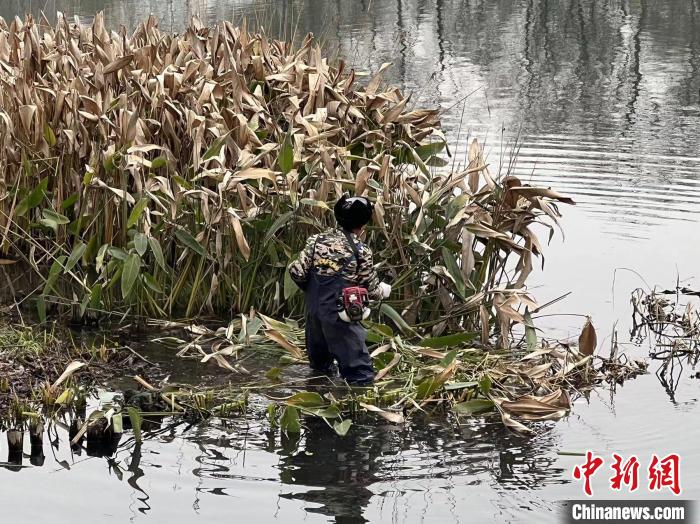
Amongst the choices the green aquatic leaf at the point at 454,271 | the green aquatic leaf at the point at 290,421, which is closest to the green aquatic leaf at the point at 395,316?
the green aquatic leaf at the point at 454,271

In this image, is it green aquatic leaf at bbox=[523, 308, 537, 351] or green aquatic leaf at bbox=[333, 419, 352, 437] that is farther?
green aquatic leaf at bbox=[523, 308, 537, 351]

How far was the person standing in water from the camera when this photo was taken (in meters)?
6.52

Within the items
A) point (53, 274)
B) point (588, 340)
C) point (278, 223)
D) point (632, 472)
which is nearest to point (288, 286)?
point (278, 223)

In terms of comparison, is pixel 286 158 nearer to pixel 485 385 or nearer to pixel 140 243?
pixel 140 243

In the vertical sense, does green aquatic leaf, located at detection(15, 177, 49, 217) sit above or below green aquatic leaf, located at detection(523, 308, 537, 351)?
above

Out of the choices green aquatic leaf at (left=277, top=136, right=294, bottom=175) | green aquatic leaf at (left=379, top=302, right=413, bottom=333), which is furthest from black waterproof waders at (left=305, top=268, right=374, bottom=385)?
green aquatic leaf at (left=277, top=136, right=294, bottom=175)

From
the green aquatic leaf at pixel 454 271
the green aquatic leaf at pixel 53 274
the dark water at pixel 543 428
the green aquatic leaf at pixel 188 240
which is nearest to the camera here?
the dark water at pixel 543 428

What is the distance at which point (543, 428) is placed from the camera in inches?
240

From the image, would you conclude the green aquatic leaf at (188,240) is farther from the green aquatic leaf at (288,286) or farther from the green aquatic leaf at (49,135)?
the green aquatic leaf at (49,135)

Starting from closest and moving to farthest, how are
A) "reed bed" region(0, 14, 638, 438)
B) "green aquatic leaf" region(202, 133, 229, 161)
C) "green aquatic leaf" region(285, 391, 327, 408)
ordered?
"green aquatic leaf" region(285, 391, 327, 408)
"reed bed" region(0, 14, 638, 438)
"green aquatic leaf" region(202, 133, 229, 161)

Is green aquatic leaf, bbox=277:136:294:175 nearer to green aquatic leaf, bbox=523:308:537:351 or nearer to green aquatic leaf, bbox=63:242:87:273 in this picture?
green aquatic leaf, bbox=63:242:87:273

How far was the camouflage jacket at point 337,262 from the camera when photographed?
6.53m

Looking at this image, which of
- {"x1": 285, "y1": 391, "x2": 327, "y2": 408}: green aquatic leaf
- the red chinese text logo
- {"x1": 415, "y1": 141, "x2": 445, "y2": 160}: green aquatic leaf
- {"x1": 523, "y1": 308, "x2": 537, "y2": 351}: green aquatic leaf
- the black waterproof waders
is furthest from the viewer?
{"x1": 415, "y1": 141, "x2": 445, "y2": 160}: green aquatic leaf

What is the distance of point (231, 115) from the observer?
8.21m
